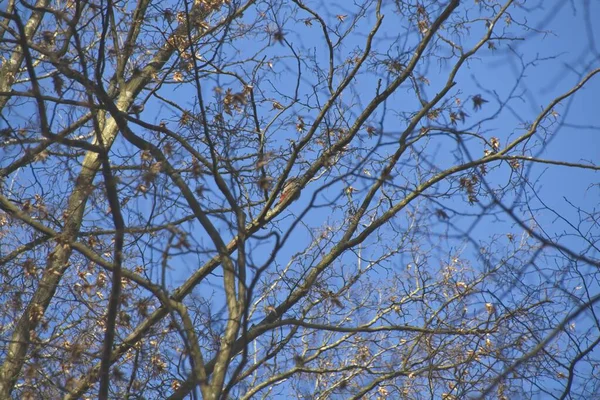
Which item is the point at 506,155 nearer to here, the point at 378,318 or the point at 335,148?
the point at 335,148

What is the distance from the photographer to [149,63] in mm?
7301

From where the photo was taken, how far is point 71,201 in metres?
6.91

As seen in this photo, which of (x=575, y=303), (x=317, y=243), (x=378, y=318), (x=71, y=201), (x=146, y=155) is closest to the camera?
(x=575, y=303)

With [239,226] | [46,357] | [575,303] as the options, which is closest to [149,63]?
[46,357]

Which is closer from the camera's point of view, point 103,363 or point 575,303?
point 103,363

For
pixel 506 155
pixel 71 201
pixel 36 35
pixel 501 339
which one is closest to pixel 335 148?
pixel 506 155

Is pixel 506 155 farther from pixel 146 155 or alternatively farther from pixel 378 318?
pixel 146 155

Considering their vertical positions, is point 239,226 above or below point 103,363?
above

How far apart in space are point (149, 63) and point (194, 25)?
814 mm

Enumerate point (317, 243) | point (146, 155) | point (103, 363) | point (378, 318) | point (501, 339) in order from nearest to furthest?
point (103, 363) < point (146, 155) < point (501, 339) < point (317, 243) < point (378, 318)

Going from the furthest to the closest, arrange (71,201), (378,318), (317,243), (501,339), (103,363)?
(378,318)
(71,201)
(317,243)
(501,339)
(103,363)

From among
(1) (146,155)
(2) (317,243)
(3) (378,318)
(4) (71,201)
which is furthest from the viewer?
(3) (378,318)

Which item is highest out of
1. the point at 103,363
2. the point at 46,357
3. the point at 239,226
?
the point at 46,357

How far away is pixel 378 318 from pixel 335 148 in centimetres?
206
